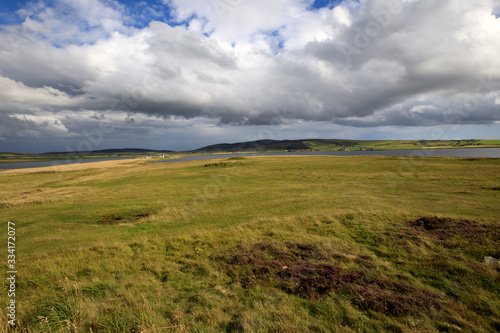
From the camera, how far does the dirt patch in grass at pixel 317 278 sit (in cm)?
792

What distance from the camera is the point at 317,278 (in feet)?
32.3

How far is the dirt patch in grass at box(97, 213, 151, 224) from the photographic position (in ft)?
74.5

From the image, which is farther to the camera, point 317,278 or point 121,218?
point 121,218

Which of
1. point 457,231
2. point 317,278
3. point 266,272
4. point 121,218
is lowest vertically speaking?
point 121,218

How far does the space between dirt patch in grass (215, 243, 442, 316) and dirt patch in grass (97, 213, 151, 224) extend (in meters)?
14.7

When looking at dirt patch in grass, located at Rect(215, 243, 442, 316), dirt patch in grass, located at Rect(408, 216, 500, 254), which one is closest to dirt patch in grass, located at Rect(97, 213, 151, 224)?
dirt patch in grass, located at Rect(215, 243, 442, 316)

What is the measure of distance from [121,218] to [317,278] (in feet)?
72.4

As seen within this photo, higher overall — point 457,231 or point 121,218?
point 457,231

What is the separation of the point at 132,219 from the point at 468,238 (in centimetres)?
2758

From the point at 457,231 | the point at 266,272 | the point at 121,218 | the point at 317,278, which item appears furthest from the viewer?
the point at 121,218

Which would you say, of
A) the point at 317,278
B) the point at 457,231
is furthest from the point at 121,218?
the point at 457,231

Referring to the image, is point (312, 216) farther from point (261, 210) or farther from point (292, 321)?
point (292, 321)

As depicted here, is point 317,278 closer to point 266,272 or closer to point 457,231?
point 266,272

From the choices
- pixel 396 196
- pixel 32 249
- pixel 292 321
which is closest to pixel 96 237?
pixel 32 249
